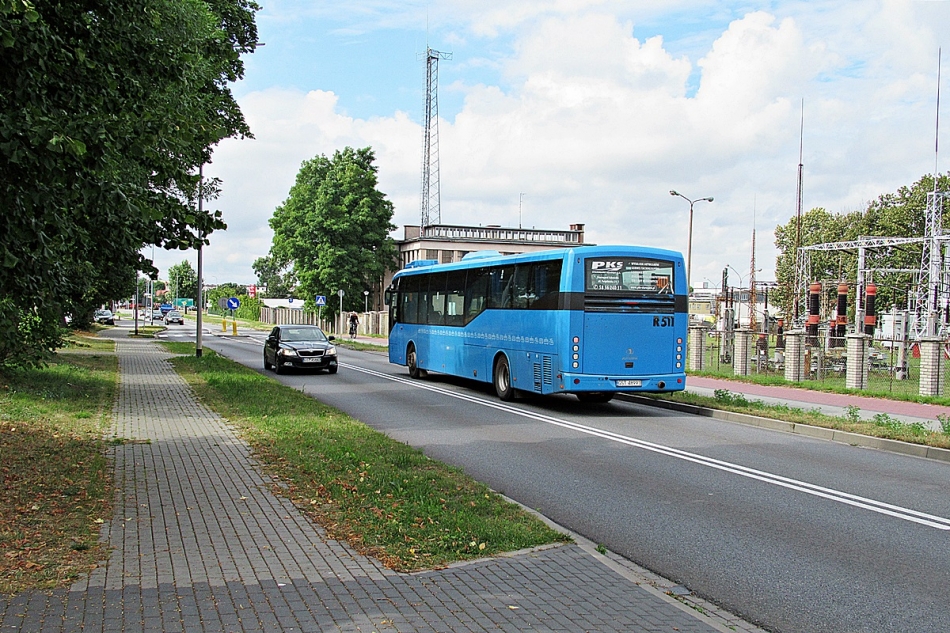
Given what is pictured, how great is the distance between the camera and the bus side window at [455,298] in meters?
21.1

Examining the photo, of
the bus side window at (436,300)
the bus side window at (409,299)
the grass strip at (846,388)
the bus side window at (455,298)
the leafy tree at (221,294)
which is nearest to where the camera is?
the grass strip at (846,388)

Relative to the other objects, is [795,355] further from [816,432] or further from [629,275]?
[816,432]

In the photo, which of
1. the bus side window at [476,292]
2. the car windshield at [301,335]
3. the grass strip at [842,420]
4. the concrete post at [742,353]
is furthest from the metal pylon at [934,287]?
the car windshield at [301,335]

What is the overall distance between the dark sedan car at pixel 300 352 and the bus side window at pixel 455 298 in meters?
5.66

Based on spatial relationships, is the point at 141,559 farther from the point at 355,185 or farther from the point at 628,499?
the point at 355,185

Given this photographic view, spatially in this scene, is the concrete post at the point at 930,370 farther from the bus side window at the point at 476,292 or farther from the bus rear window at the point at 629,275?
the bus side window at the point at 476,292

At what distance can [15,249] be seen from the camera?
6965 millimetres

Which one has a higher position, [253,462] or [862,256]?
[862,256]

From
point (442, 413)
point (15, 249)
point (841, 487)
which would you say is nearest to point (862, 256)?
point (442, 413)

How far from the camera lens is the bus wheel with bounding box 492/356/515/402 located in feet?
61.3

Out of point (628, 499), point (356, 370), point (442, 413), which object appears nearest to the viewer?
point (628, 499)

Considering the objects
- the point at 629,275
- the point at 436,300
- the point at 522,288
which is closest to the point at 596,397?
the point at 522,288

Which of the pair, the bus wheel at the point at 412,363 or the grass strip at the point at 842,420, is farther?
the bus wheel at the point at 412,363

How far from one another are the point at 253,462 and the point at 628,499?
4301 mm
